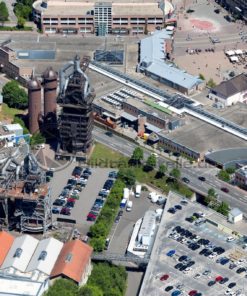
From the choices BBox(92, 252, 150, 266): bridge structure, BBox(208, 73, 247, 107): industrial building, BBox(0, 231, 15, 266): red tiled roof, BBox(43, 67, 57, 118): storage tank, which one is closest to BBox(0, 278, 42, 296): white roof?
BBox(0, 231, 15, 266): red tiled roof

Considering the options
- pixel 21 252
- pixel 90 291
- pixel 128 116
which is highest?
pixel 128 116

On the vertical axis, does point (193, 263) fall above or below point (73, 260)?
below

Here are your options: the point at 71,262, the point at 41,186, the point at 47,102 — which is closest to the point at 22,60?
the point at 47,102

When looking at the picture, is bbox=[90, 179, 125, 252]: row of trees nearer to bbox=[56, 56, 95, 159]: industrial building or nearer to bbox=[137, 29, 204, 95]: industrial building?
bbox=[56, 56, 95, 159]: industrial building

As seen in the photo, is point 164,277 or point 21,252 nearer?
point 164,277

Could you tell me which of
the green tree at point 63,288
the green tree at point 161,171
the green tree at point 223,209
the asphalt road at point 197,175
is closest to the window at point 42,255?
the green tree at point 63,288

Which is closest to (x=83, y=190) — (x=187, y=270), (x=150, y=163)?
(x=150, y=163)

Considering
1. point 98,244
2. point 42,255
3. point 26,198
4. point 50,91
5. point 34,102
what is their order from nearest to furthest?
point 42,255
point 98,244
point 26,198
point 50,91
point 34,102

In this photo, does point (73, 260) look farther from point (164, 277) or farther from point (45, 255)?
point (164, 277)
